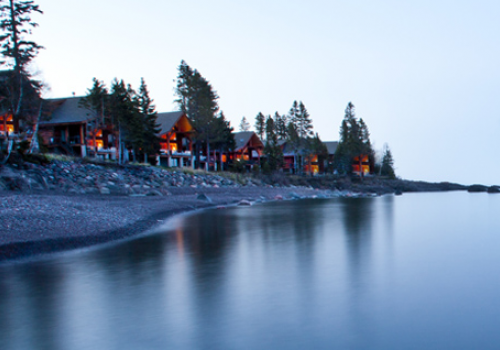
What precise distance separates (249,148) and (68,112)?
114ft

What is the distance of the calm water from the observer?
6342mm

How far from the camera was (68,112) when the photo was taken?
50.7 m

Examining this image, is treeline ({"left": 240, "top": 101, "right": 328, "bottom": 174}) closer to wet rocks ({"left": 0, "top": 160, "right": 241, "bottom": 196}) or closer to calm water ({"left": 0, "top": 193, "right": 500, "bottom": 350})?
wet rocks ({"left": 0, "top": 160, "right": 241, "bottom": 196})

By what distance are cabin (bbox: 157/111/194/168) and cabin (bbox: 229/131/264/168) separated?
10545 mm

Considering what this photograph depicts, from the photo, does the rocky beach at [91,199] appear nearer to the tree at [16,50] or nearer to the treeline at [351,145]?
the tree at [16,50]

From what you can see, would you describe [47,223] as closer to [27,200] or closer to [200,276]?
[27,200]

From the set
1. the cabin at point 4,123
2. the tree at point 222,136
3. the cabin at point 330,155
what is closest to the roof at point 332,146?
the cabin at point 330,155

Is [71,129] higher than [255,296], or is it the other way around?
[71,129]

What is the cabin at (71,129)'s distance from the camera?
48.2m

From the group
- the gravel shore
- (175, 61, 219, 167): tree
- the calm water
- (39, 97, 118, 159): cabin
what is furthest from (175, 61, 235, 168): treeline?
the calm water

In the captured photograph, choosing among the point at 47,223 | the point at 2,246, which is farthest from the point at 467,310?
the point at 47,223

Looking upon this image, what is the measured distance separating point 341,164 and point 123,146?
148ft

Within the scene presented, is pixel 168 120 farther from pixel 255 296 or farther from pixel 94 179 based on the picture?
pixel 255 296

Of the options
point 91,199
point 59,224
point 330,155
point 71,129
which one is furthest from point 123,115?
point 330,155
